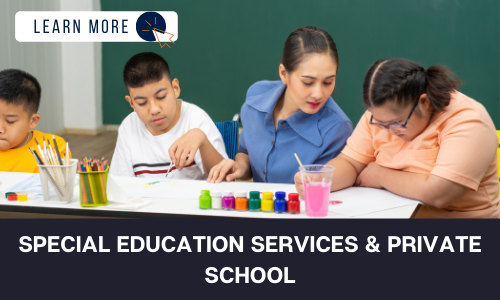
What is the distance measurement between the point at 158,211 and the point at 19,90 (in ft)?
2.87

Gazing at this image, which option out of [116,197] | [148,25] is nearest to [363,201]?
[116,197]

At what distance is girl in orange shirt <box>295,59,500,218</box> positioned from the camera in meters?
1.25

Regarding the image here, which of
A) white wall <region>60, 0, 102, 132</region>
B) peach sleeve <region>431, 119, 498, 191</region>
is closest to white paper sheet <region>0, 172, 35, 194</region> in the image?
peach sleeve <region>431, 119, 498, 191</region>

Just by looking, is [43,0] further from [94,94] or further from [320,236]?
[320,236]

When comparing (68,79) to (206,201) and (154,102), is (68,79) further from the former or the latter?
(206,201)

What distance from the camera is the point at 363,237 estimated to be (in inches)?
43.4

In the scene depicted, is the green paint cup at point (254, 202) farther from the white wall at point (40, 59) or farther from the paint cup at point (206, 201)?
the white wall at point (40, 59)

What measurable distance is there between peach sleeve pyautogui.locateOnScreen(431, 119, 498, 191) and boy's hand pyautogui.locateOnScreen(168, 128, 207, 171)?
74cm

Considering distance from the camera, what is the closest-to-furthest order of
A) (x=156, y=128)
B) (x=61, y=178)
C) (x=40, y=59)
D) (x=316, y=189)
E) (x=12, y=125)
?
(x=316, y=189) → (x=61, y=178) → (x=12, y=125) → (x=156, y=128) → (x=40, y=59)

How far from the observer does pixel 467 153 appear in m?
1.24

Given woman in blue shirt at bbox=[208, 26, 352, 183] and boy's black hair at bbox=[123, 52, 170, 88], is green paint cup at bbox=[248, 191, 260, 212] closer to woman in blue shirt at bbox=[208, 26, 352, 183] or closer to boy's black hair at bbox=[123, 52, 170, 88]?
woman in blue shirt at bbox=[208, 26, 352, 183]

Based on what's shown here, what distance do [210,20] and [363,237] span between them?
157 inches

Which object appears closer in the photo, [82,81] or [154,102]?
[154,102]

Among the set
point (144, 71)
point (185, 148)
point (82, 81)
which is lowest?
point (185, 148)
